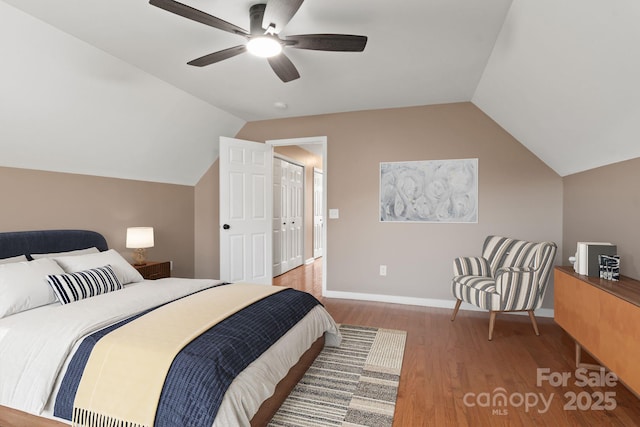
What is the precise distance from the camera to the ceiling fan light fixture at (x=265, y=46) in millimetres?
2051

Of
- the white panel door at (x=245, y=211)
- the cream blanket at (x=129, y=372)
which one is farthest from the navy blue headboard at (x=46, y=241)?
the cream blanket at (x=129, y=372)

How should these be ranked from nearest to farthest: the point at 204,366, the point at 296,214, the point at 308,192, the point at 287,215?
the point at 204,366
the point at 287,215
the point at 296,214
the point at 308,192

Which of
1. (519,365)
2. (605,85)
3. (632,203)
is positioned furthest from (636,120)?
(519,365)

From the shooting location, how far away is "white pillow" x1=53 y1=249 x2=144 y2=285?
261 cm

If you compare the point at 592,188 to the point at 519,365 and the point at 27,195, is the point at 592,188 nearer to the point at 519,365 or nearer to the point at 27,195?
the point at 519,365

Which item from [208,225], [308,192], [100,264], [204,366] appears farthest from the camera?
[308,192]

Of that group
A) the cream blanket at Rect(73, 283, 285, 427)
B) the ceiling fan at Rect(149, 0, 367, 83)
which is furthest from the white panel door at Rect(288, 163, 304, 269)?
the cream blanket at Rect(73, 283, 285, 427)

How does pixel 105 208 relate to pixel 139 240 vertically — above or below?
above

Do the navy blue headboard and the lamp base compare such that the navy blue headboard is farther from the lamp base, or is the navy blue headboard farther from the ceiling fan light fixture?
the ceiling fan light fixture

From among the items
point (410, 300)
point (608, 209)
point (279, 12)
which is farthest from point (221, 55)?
point (410, 300)

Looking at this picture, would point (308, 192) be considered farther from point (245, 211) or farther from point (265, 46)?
point (265, 46)

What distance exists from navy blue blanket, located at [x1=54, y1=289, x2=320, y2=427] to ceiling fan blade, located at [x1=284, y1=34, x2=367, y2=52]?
1.73 m

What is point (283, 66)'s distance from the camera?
7.88 ft

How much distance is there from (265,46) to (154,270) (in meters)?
2.70
